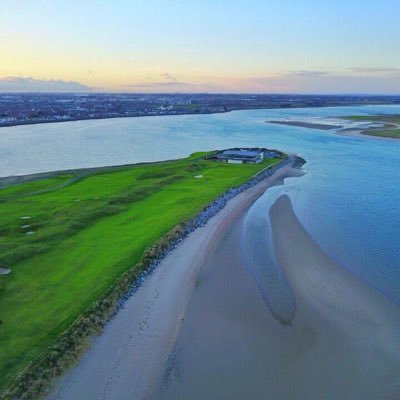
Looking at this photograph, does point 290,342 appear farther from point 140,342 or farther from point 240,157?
point 240,157

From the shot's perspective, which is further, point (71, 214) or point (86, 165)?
point (86, 165)

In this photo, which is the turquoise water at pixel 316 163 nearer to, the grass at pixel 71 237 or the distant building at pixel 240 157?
the distant building at pixel 240 157

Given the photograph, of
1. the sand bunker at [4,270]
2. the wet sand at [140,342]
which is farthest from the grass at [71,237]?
the wet sand at [140,342]

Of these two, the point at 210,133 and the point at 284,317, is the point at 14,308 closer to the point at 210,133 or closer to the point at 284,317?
the point at 284,317

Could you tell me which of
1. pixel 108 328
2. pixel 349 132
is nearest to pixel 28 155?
pixel 108 328

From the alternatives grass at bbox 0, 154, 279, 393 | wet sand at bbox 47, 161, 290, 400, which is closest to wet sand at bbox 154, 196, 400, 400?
wet sand at bbox 47, 161, 290, 400

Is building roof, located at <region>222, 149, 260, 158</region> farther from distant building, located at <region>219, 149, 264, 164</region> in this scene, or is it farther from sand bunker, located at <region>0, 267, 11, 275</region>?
sand bunker, located at <region>0, 267, 11, 275</region>

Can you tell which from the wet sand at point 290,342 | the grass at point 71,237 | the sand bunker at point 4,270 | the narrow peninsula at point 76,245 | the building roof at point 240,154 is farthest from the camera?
the building roof at point 240,154
